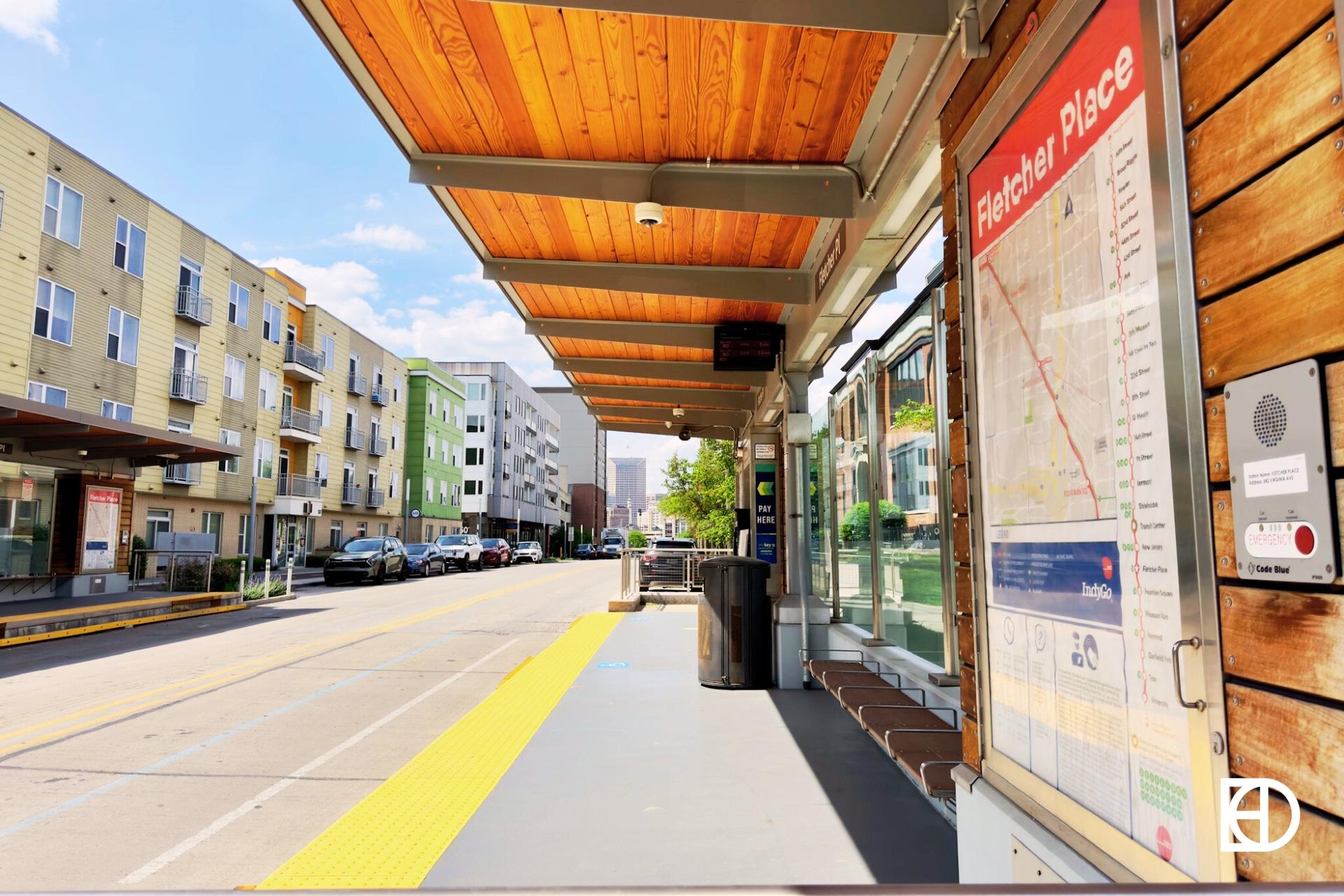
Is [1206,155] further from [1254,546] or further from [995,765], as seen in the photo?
[995,765]

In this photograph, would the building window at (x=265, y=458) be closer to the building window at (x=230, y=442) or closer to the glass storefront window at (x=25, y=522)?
the building window at (x=230, y=442)

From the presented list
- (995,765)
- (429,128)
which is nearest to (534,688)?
(429,128)

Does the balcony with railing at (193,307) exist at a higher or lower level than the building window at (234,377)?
higher

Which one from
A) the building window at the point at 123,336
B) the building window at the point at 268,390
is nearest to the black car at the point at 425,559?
the building window at the point at 268,390

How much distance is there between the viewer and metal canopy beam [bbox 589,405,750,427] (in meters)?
15.6

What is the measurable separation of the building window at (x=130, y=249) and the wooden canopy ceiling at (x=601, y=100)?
24577mm

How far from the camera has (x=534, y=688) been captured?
834cm

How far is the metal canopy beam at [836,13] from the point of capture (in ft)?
10.8

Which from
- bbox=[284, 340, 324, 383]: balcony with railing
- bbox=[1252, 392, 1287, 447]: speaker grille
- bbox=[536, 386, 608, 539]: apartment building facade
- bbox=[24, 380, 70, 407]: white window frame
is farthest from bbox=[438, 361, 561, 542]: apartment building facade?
bbox=[1252, 392, 1287, 447]: speaker grille

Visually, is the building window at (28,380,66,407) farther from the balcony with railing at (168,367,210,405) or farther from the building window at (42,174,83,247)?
the balcony with railing at (168,367,210,405)

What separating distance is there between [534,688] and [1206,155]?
25.2ft

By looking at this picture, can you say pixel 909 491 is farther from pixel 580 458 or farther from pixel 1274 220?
pixel 580 458

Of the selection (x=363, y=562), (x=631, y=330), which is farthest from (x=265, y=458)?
(x=631, y=330)

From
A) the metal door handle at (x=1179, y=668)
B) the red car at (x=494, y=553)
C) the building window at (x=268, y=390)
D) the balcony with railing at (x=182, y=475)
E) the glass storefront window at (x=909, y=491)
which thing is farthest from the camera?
the red car at (x=494, y=553)
